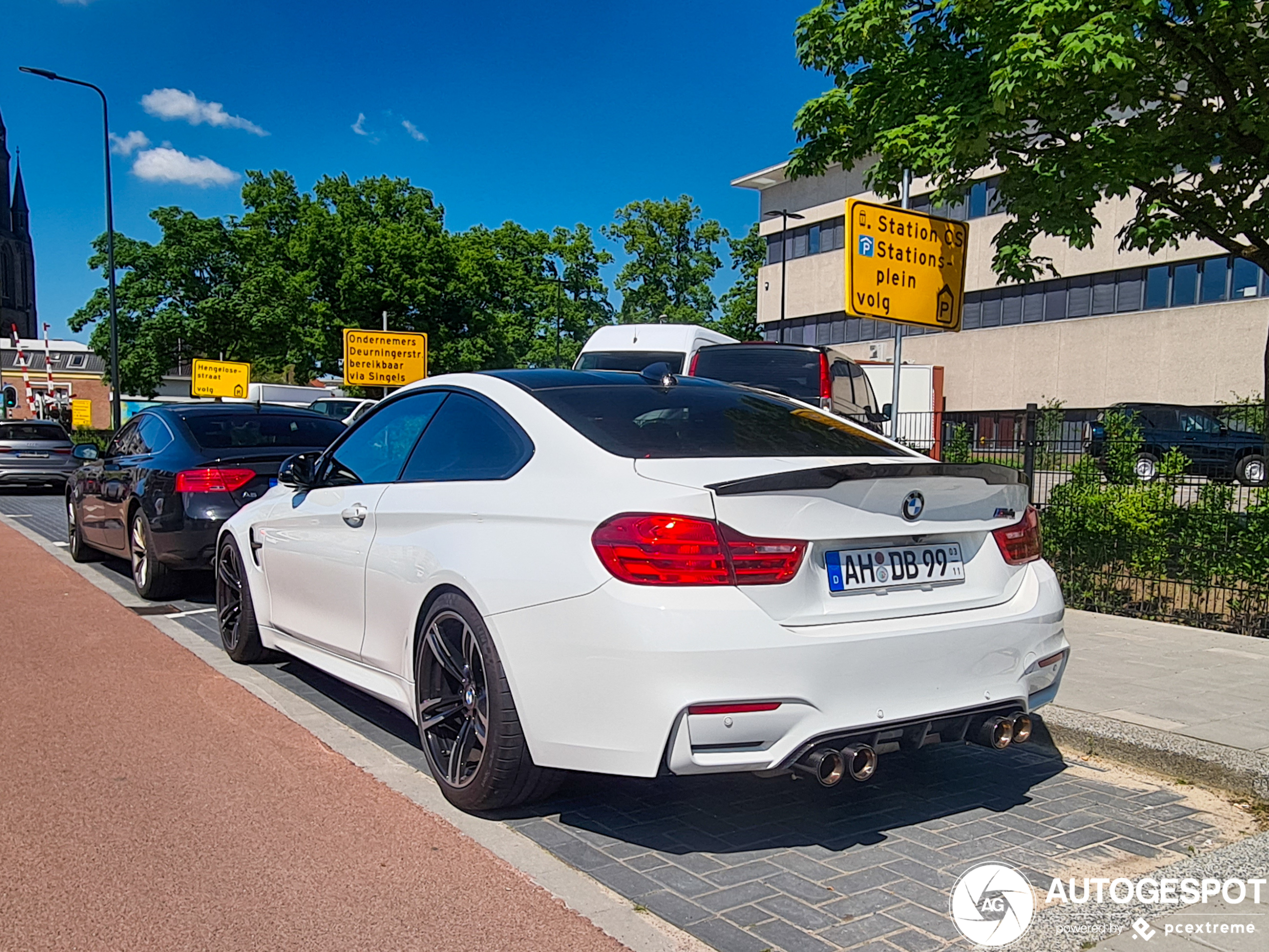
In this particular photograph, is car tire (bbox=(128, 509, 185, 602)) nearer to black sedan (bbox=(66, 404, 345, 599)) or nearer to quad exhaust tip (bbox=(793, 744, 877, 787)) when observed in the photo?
black sedan (bbox=(66, 404, 345, 599))

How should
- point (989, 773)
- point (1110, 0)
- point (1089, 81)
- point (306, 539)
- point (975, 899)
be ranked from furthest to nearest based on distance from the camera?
point (1089, 81) → point (1110, 0) → point (306, 539) → point (989, 773) → point (975, 899)

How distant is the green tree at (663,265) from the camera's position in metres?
62.9

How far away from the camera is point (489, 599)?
11.4ft

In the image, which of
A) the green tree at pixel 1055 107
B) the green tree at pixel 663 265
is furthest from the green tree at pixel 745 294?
the green tree at pixel 1055 107

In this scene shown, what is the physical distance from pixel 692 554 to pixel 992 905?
1329 mm

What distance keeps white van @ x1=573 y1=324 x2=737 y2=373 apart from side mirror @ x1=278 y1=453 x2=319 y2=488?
10.8 m

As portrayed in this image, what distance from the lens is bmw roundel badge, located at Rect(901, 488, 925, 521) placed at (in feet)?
11.0

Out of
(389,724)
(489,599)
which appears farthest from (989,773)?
(389,724)

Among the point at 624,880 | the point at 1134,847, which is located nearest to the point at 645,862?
the point at 624,880

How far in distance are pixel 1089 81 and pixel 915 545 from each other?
235 inches

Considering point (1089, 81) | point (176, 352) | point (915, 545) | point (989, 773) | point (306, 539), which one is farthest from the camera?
point (176, 352)

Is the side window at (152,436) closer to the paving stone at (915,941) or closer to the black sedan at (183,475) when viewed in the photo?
the black sedan at (183,475)

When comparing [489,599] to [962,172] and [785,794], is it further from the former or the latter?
[962,172]

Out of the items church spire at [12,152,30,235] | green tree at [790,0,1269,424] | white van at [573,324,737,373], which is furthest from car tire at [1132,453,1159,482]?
church spire at [12,152,30,235]
